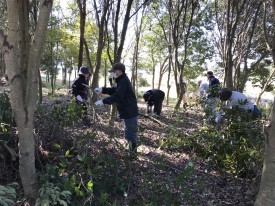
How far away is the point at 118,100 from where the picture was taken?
16.6 ft

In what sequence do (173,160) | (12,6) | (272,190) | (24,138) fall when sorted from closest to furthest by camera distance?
(272,190)
(12,6)
(24,138)
(173,160)

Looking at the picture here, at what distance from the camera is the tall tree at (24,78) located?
2787 mm

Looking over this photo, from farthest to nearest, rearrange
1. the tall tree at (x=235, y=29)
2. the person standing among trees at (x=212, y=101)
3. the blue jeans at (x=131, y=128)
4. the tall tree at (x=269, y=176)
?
the tall tree at (x=235, y=29), the person standing among trees at (x=212, y=101), the blue jeans at (x=131, y=128), the tall tree at (x=269, y=176)

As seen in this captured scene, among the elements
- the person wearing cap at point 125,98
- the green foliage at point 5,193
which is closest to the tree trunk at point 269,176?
the green foliage at point 5,193

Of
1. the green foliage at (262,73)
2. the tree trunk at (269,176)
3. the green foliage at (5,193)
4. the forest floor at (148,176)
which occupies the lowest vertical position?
the forest floor at (148,176)

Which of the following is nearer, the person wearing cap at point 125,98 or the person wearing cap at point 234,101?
the person wearing cap at point 125,98

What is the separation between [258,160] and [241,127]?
822mm

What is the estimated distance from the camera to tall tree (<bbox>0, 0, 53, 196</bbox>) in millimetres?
2787

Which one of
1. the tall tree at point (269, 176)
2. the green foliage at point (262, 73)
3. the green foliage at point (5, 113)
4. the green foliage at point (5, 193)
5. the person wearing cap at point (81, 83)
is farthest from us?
the green foliage at point (262, 73)

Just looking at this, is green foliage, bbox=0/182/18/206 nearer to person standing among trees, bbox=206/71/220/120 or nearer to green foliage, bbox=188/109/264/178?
green foliage, bbox=188/109/264/178

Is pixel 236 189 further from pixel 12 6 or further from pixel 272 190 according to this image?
pixel 12 6

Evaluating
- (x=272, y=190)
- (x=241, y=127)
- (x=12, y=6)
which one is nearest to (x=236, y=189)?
(x=241, y=127)

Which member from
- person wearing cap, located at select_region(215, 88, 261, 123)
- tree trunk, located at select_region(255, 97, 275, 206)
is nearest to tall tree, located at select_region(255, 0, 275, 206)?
tree trunk, located at select_region(255, 97, 275, 206)

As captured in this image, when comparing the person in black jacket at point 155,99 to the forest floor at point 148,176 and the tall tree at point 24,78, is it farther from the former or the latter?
the tall tree at point 24,78
